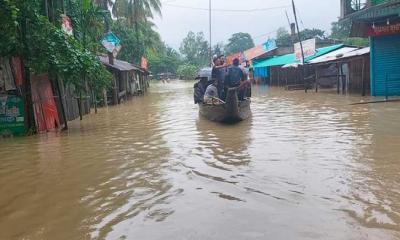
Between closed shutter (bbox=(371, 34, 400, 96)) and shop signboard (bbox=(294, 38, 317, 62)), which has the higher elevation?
shop signboard (bbox=(294, 38, 317, 62))

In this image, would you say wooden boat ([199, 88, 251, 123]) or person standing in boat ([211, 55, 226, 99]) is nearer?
wooden boat ([199, 88, 251, 123])

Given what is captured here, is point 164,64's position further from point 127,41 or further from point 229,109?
point 229,109

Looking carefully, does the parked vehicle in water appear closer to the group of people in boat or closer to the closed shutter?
the group of people in boat

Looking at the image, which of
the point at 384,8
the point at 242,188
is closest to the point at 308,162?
the point at 242,188

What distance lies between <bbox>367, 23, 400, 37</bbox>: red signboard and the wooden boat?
7.66 metres

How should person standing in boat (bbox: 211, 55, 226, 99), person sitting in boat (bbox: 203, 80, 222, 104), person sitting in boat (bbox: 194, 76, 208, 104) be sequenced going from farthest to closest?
1. person sitting in boat (bbox: 194, 76, 208, 104)
2. person sitting in boat (bbox: 203, 80, 222, 104)
3. person standing in boat (bbox: 211, 55, 226, 99)

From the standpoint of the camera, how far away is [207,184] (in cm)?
606

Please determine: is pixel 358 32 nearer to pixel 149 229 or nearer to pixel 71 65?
pixel 71 65

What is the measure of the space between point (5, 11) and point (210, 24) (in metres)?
34.8

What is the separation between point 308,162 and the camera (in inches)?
281

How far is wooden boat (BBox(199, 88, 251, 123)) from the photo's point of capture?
11.8 metres

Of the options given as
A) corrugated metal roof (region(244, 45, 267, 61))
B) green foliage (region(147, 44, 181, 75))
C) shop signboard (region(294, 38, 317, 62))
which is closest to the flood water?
shop signboard (region(294, 38, 317, 62))

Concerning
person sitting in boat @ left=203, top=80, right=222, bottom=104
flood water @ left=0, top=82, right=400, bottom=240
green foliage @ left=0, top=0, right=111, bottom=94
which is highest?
green foliage @ left=0, top=0, right=111, bottom=94

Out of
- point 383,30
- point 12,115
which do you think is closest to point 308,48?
point 383,30
